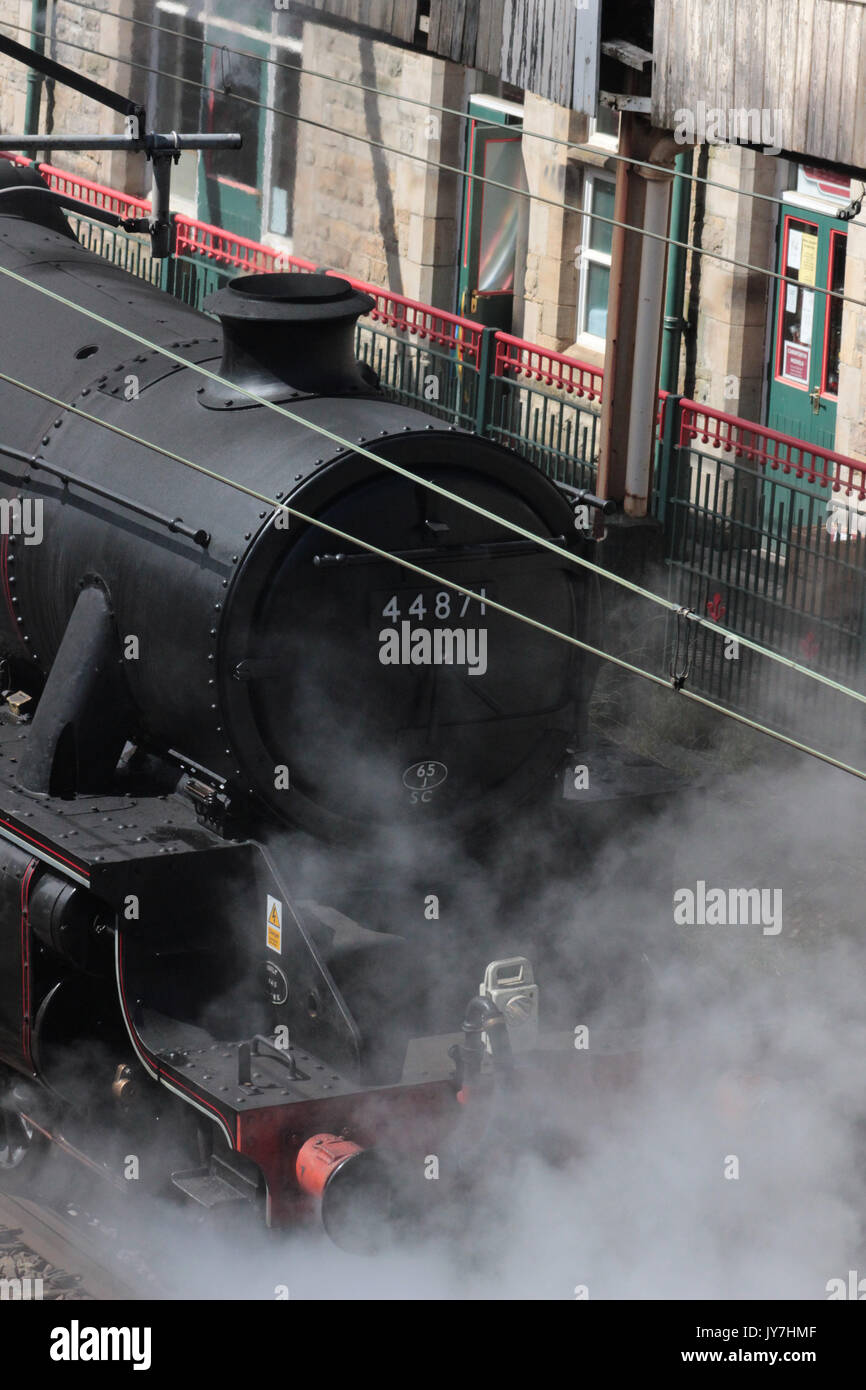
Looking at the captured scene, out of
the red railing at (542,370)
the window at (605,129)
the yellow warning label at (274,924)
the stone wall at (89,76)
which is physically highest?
the stone wall at (89,76)

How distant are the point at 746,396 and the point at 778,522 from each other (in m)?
3.19

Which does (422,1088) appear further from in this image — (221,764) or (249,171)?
(249,171)

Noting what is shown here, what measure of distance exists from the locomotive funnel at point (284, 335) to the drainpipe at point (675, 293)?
650 centimetres

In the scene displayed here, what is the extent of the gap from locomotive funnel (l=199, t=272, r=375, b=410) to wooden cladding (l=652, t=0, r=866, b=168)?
3.13 metres

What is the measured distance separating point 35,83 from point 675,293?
33.0 ft

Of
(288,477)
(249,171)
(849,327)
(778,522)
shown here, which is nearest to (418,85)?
(249,171)

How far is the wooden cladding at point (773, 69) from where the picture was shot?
9.46 metres

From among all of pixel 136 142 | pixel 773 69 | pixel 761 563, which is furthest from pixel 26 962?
pixel 773 69

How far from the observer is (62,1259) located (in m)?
7.37

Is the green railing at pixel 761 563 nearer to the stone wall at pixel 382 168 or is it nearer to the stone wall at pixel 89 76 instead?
the stone wall at pixel 382 168

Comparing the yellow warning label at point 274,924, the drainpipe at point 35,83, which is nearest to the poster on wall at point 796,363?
the yellow warning label at point 274,924

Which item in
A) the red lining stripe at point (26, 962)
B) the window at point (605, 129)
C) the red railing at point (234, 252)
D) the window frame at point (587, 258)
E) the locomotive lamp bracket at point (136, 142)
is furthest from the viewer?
the window frame at point (587, 258)

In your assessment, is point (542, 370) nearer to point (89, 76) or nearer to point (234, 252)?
point (234, 252)

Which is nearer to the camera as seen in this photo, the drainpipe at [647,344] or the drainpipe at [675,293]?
the drainpipe at [647,344]
